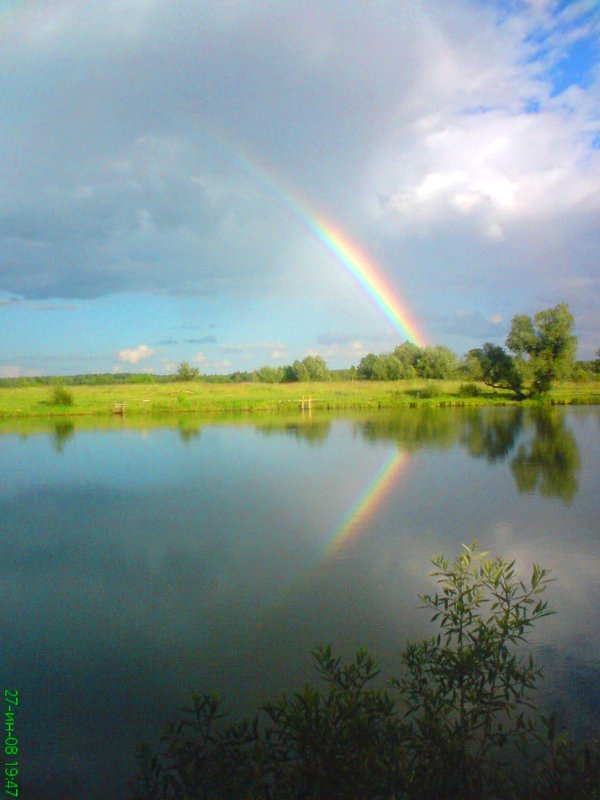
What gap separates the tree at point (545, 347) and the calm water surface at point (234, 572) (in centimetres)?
2376

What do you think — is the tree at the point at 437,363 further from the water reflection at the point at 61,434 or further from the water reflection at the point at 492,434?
the water reflection at the point at 61,434

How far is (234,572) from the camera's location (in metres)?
7.30

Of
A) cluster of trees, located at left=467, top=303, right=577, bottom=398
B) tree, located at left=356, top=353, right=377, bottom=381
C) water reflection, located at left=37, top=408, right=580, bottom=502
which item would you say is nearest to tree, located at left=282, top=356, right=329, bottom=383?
tree, located at left=356, top=353, right=377, bottom=381

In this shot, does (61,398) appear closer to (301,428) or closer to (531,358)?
(301,428)

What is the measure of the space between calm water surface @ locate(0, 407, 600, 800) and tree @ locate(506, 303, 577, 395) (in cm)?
2376

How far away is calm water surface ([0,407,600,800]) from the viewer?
14.6 feet

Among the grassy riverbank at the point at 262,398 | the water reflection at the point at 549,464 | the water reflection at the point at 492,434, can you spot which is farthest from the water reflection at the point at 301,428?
the water reflection at the point at 549,464

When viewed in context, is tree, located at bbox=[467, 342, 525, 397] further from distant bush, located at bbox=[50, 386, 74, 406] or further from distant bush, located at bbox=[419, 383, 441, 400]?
distant bush, located at bbox=[50, 386, 74, 406]

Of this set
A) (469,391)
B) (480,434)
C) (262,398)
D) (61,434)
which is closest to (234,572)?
→ (480,434)

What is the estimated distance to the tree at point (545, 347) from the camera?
39125 mm

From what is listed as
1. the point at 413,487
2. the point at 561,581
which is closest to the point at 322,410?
the point at 413,487

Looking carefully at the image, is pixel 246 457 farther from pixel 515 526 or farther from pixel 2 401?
pixel 2 401

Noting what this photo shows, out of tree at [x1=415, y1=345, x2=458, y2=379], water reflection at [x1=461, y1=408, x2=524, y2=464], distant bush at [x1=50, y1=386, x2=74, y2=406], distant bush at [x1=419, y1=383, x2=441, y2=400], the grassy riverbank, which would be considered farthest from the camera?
tree at [x1=415, y1=345, x2=458, y2=379]

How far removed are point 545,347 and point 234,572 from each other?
1463 inches
